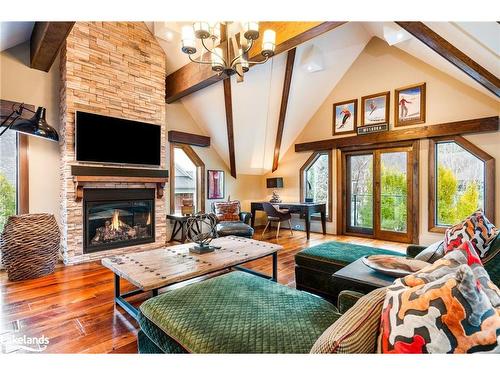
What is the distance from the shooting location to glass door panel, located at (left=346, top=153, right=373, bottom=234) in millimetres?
5426

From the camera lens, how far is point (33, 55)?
127 inches

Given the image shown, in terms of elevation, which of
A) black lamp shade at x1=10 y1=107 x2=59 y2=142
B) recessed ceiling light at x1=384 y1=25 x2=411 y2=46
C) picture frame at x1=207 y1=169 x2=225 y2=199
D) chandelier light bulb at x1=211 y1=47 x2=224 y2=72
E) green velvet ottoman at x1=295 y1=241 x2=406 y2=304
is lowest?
green velvet ottoman at x1=295 y1=241 x2=406 y2=304

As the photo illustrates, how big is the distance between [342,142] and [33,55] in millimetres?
5288

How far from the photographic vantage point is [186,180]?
5551 millimetres

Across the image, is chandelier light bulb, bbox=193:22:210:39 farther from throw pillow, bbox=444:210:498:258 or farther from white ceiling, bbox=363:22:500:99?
throw pillow, bbox=444:210:498:258

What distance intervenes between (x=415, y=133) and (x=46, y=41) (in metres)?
5.59

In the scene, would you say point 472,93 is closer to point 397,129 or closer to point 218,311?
point 397,129

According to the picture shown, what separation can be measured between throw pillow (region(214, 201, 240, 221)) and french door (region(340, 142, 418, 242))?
242 cm

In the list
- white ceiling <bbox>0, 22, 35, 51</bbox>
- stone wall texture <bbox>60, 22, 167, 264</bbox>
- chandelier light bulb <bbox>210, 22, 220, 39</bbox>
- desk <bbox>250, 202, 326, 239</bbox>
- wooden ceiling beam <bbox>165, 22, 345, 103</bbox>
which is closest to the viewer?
chandelier light bulb <bbox>210, 22, 220, 39</bbox>

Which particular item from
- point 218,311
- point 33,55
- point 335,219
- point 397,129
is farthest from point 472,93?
point 33,55

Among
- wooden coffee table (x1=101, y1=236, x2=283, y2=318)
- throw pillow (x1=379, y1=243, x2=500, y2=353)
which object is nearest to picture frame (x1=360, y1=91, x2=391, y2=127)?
wooden coffee table (x1=101, y1=236, x2=283, y2=318)

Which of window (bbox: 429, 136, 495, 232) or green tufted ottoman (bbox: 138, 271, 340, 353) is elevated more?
window (bbox: 429, 136, 495, 232)

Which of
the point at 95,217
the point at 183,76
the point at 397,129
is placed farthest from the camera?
the point at 397,129

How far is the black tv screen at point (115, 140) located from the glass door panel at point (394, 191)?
4384mm
